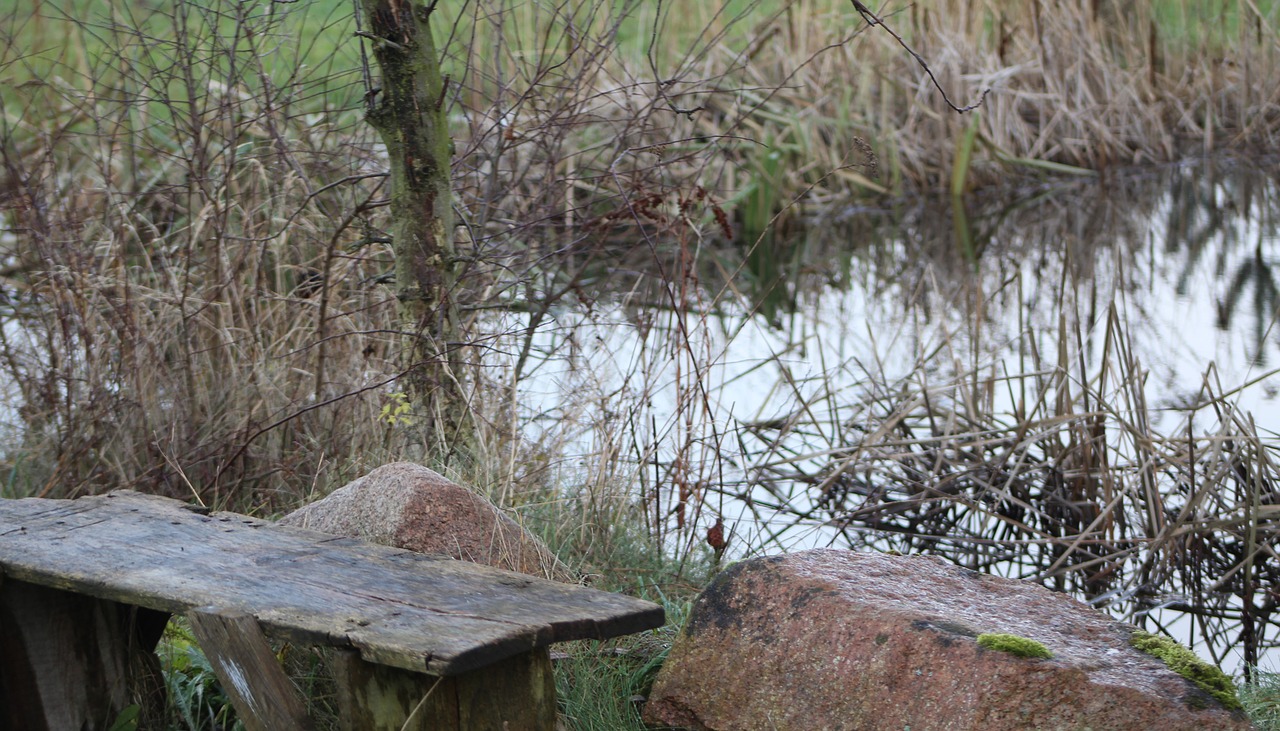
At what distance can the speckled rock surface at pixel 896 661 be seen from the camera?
7.65ft

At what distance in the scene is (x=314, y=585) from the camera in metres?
2.29

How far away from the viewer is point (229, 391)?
166 inches

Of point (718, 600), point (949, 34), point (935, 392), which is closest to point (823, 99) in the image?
point (949, 34)

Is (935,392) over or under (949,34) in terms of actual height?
under

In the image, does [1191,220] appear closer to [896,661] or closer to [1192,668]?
[1192,668]

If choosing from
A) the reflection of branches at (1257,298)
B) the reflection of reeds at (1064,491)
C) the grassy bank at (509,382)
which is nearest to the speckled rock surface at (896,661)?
the grassy bank at (509,382)

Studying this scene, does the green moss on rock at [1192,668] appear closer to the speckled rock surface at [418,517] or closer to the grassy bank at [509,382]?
the grassy bank at [509,382]

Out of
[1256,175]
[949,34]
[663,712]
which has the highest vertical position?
[949,34]

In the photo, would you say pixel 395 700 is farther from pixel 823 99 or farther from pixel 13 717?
pixel 823 99

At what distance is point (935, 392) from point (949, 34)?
5.61 m

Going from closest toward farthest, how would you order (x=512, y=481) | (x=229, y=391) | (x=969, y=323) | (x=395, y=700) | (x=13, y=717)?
(x=395, y=700)
(x=13, y=717)
(x=512, y=481)
(x=229, y=391)
(x=969, y=323)

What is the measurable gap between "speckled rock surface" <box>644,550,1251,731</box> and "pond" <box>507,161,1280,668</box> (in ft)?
3.70

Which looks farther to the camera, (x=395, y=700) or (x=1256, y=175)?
(x=1256, y=175)

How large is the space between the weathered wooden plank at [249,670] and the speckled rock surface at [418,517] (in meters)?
0.66
